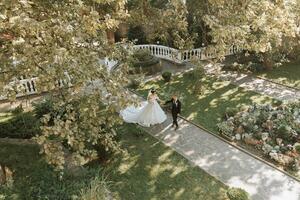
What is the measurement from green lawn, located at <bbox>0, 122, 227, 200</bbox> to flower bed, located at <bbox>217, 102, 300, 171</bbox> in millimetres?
2948

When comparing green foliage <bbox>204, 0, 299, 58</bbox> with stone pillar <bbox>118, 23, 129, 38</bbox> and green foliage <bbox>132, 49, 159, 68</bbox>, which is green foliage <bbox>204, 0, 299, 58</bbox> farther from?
stone pillar <bbox>118, 23, 129, 38</bbox>

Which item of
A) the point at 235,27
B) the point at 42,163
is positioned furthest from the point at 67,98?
the point at 235,27

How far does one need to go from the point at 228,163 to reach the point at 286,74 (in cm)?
1057

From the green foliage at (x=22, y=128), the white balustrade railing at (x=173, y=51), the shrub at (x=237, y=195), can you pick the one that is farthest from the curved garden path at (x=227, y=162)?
the white balustrade railing at (x=173, y=51)

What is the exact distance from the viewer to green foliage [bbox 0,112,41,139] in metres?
15.6

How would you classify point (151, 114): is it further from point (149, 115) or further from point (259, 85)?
point (259, 85)

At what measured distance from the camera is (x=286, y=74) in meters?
22.9

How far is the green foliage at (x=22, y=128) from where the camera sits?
615 inches

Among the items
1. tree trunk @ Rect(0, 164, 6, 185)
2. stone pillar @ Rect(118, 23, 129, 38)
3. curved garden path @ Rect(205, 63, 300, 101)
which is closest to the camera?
tree trunk @ Rect(0, 164, 6, 185)

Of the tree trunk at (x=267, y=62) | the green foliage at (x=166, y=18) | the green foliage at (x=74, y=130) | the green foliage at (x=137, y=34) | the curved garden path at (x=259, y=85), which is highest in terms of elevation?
Answer: the green foliage at (x=166, y=18)

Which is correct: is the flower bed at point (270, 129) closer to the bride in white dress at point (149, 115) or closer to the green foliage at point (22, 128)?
the bride in white dress at point (149, 115)

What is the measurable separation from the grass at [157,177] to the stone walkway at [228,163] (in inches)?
19.4

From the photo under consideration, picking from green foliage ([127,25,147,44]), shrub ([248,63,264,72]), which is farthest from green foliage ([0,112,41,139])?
shrub ([248,63,264,72])

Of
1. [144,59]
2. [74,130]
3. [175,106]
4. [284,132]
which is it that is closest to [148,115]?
[175,106]
